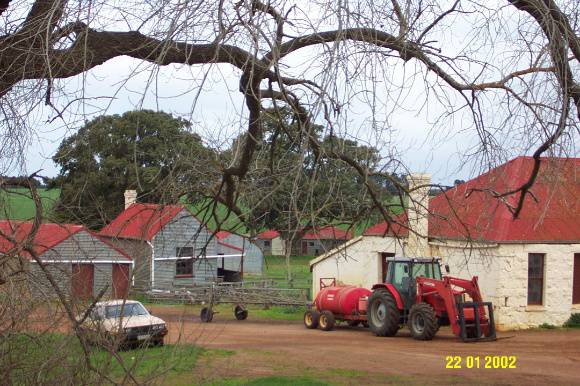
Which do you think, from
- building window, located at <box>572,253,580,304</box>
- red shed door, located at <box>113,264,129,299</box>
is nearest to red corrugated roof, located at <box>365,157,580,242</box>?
red shed door, located at <box>113,264,129,299</box>

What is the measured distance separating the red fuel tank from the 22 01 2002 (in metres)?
6.83

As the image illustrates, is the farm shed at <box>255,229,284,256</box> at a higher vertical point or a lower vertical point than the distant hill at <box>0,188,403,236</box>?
lower

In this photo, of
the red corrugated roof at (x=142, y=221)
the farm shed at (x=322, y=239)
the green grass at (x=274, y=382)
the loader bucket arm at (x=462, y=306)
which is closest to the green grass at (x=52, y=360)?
the red corrugated roof at (x=142, y=221)

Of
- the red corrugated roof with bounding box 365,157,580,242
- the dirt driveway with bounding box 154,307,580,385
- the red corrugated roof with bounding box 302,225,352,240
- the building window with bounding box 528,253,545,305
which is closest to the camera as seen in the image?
the red corrugated roof with bounding box 302,225,352,240

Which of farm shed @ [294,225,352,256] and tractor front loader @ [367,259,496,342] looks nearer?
farm shed @ [294,225,352,256]

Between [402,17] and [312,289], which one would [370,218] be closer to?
[402,17]

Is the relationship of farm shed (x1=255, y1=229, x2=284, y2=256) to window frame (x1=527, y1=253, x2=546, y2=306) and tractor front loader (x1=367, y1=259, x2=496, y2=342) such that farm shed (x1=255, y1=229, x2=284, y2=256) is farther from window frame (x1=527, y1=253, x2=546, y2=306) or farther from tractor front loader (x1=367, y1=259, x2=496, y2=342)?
window frame (x1=527, y1=253, x2=546, y2=306)

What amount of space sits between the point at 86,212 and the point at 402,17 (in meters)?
3.19

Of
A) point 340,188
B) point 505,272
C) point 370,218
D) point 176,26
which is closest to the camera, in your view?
point 176,26

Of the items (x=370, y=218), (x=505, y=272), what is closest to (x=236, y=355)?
(x=505, y=272)

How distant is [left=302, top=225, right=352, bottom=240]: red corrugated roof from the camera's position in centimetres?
444

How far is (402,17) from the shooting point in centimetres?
483

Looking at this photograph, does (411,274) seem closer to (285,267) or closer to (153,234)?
(153,234)

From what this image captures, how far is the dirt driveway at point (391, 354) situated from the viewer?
48.9 feet
